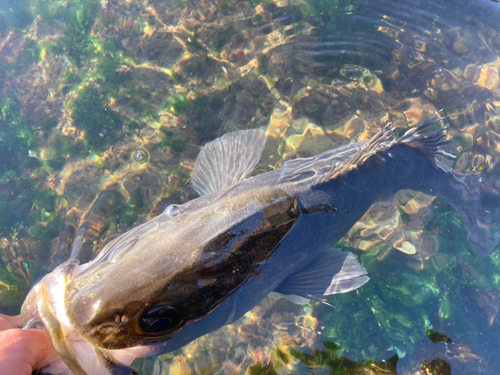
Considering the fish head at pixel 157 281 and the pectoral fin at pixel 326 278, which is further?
the pectoral fin at pixel 326 278

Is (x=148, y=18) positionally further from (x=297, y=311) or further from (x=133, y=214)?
(x=297, y=311)

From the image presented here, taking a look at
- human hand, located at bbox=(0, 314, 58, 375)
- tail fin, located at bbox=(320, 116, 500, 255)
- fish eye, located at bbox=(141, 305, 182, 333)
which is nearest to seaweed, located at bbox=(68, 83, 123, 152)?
human hand, located at bbox=(0, 314, 58, 375)

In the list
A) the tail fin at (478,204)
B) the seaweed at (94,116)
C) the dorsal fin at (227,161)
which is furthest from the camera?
the seaweed at (94,116)

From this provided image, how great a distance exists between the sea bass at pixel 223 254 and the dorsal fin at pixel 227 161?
1cm

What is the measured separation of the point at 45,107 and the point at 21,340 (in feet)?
15.3

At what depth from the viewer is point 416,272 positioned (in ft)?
16.5

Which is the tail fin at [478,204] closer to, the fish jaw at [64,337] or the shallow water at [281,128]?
the shallow water at [281,128]

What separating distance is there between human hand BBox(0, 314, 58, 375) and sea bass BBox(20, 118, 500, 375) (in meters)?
0.11

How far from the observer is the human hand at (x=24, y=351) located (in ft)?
7.97

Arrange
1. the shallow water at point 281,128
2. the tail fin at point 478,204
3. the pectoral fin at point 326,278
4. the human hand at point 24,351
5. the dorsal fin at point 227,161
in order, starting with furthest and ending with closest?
the tail fin at point 478,204 → the shallow water at point 281,128 → the dorsal fin at point 227,161 → the pectoral fin at point 326,278 → the human hand at point 24,351

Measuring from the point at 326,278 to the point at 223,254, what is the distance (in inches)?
59.0

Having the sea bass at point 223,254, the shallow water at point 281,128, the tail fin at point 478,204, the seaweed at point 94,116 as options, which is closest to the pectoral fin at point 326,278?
the sea bass at point 223,254

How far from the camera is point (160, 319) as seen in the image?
8.21 ft

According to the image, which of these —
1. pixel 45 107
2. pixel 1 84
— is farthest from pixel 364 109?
pixel 1 84
